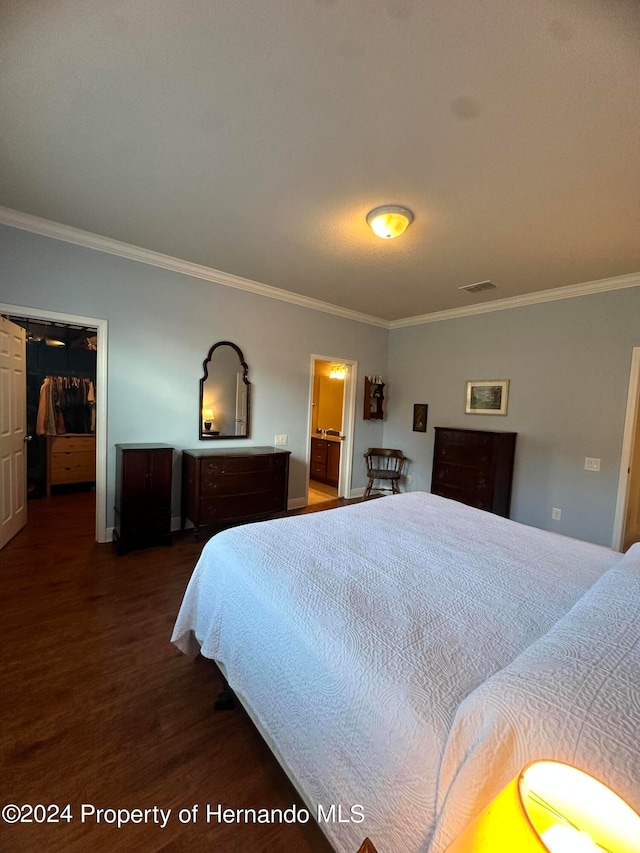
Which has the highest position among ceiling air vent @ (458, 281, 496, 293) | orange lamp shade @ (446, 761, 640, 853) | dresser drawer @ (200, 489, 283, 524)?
ceiling air vent @ (458, 281, 496, 293)

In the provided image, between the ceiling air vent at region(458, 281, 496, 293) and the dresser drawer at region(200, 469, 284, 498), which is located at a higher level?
the ceiling air vent at region(458, 281, 496, 293)

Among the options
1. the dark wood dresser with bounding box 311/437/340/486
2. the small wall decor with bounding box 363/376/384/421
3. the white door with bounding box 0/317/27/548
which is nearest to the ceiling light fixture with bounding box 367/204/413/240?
the small wall decor with bounding box 363/376/384/421

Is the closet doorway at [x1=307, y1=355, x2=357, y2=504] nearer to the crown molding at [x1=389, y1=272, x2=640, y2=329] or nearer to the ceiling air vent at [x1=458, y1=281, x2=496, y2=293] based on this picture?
the crown molding at [x1=389, y1=272, x2=640, y2=329]

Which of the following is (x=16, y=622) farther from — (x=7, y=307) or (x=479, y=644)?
(x=479, y=644)

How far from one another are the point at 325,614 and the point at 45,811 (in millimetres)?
1164

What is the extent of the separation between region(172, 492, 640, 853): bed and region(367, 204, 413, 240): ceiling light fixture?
2054mm

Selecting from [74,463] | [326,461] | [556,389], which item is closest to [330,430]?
[326,461]

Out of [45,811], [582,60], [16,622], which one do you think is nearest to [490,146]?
[582,60]

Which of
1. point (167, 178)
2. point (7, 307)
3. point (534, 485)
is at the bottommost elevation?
point (534, 485)

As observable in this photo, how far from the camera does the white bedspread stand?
0.61 meters

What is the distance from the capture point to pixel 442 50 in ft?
4.21

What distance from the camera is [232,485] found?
3438 millimetres

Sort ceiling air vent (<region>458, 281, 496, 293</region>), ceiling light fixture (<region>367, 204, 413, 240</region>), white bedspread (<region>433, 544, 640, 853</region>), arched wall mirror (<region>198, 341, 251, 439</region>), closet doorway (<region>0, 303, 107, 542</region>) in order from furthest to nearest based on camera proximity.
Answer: closet doorway (<region>0, 303, 107, 542</region>) < arched wall mirror (<region>198, 341, 251, 439</region>) < ceiling air vent (<region>458, 281, 496, 293</region>) < ceiling light fixture (<region>367, 204, 413, 240</region>) < white bedspread (<region>433, 544, 640, 853</region>)

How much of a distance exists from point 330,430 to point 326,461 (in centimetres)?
62
